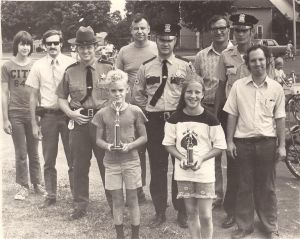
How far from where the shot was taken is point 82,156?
4848mm

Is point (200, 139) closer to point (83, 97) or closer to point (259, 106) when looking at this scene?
point (259, 106)

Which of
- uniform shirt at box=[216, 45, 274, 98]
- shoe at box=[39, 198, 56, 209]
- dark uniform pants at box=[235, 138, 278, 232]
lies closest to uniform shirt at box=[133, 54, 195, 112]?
uniform shirt at box=[216, 45, 274, 98]

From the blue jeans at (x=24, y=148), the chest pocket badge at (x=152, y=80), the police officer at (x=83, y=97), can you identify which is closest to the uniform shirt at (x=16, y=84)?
the blue jeans at (x=24, y=148)

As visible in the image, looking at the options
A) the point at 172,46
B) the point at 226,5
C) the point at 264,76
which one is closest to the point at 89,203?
the point at 172,46

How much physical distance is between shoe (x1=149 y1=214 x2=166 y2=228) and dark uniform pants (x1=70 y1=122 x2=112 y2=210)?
511mm

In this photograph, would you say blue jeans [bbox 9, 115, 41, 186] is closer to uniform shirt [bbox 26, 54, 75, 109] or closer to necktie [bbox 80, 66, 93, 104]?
uniform shirt [bbox 26, 54, 75, 109]

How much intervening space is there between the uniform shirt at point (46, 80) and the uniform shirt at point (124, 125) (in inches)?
46.8

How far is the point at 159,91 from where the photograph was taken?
14.6ft

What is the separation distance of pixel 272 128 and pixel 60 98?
2.14m

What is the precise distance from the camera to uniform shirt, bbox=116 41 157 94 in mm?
5328

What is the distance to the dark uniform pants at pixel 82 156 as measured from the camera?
4785mm

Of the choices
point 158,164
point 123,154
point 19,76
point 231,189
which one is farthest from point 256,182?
point 19,76

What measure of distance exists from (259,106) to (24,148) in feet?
9.83

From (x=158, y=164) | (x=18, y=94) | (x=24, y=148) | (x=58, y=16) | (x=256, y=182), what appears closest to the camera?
(x=256, y=182)
